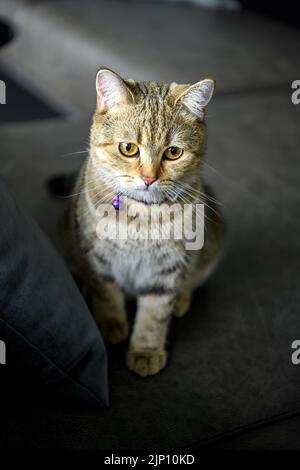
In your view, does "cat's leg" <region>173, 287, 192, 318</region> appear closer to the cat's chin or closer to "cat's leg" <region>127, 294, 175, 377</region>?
"cat's leg" <region>127, 294, 175, 377</region>

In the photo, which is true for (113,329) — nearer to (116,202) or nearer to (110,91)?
(116,202)

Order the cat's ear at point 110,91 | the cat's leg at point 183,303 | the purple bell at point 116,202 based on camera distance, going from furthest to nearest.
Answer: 1. the cat's leg at point 183,303
2. the purple bell at point 116,202
3. the cat's ear at point 110,91

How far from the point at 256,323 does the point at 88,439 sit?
0.53 meters

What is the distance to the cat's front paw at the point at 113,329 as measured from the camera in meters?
1.21

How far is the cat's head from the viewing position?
1056 millimetres

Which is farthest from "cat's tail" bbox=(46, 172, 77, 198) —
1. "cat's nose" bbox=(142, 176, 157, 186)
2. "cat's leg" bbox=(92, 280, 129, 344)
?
"cat's nose" bbox=(142, 176, 157, 186)

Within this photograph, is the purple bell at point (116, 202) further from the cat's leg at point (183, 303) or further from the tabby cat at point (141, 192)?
the cat's leg at point (183, 303)

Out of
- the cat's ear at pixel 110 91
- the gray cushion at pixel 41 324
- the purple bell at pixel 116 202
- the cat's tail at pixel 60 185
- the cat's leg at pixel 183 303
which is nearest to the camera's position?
the gray cushion at pixel 41 324

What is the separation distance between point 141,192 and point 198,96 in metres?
0.23

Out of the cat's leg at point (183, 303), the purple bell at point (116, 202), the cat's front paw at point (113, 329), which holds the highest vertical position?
the purple bell at point (116, 202)

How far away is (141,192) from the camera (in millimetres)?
1091

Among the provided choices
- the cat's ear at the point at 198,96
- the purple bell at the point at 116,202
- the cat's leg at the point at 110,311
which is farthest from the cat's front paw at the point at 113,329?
the cat's ear at the point at 198,96

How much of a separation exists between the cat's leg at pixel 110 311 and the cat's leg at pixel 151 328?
1.7 inches

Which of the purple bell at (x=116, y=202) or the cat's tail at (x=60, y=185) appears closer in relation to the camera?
the purple bell at (x=116, y=202)
